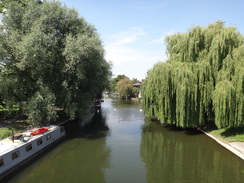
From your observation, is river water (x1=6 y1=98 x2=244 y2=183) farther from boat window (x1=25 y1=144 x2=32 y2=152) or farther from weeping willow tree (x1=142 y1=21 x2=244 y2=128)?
weeping willow tree (x1=142 y1=21 x2=244 y2=128)

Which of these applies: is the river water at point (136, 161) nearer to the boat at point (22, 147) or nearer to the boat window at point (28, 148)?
the boat at point (22, 147)

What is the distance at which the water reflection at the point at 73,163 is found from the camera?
1407cm

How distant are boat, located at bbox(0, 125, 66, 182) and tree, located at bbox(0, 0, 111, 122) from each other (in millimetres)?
3177

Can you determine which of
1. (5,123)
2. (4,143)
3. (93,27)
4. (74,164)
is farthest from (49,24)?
(74,164)

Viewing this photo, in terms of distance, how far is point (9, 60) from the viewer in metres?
23.1

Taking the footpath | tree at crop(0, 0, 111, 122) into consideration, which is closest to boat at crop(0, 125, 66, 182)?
tree at crop(0, 0, 111, 122)

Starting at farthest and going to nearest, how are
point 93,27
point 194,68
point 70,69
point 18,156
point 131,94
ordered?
point 131,94 < point 93,27 < point 70,69 < point 194,68 < point 18,156

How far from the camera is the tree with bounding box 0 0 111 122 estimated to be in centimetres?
2211

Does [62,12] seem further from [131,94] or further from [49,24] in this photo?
[131,94]

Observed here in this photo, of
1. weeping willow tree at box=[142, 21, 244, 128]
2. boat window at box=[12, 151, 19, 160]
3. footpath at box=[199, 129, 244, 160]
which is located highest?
weeping willow tree at box=[142, 21, 244, 128]

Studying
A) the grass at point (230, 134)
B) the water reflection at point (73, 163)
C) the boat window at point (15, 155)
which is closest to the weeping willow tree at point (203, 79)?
the grass at point (230, 134)

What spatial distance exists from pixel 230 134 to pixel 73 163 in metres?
17.3

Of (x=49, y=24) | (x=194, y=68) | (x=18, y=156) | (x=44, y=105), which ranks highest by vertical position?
(x=49, y=24)

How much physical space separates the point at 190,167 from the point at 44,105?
16708 mm
